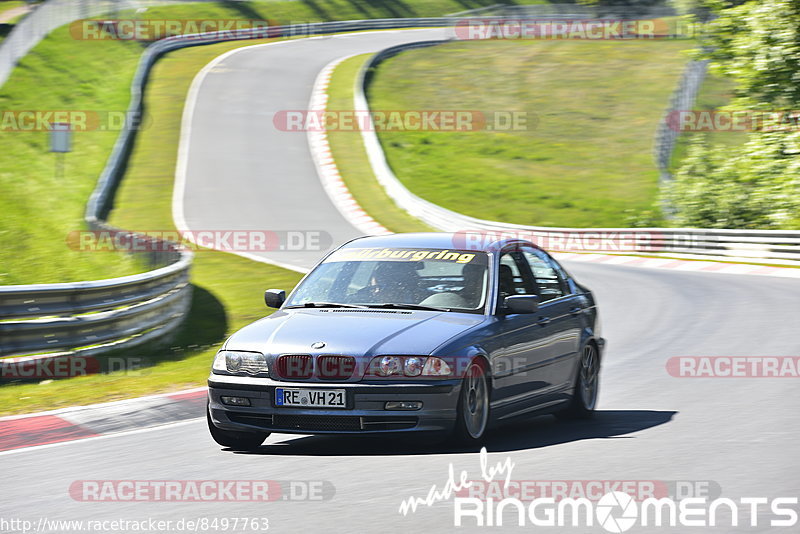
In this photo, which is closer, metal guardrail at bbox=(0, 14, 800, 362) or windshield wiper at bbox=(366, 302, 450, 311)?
windshield wiper at bbox=(366, 302, 450, 311)

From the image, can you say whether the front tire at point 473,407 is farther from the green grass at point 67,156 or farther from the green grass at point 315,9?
the green grass at point 315,9

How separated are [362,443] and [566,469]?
1585 mm

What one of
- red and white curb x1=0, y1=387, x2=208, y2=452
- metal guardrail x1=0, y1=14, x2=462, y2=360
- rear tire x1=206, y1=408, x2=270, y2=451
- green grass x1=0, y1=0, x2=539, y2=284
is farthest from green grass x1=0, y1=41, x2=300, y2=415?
rear tire x1=206, y1=408, x2=270, y2=451

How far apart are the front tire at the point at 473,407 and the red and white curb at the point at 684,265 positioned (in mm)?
18747

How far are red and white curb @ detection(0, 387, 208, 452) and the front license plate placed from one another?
2005 mm

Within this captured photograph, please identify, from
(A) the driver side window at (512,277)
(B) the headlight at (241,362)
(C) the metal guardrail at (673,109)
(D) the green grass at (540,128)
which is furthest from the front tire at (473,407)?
(C) the metal guardrail at (673,109)

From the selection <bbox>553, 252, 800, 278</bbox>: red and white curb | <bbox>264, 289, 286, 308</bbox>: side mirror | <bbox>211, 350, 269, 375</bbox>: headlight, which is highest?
<bbox>264, 289, 286, 308</bbox>: side mirror

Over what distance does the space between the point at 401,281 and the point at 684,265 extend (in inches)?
827

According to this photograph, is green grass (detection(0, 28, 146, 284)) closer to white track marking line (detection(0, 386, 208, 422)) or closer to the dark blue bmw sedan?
white track marking line (detection(0, 386, 208, 422))

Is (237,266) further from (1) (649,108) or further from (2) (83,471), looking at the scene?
(1) (649,108)

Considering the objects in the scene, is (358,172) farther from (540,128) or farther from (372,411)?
(372,411)

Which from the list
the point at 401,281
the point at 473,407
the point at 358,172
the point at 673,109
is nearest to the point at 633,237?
the point at 358,172

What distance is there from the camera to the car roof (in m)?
8.73

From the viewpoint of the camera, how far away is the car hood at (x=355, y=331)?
736cm
